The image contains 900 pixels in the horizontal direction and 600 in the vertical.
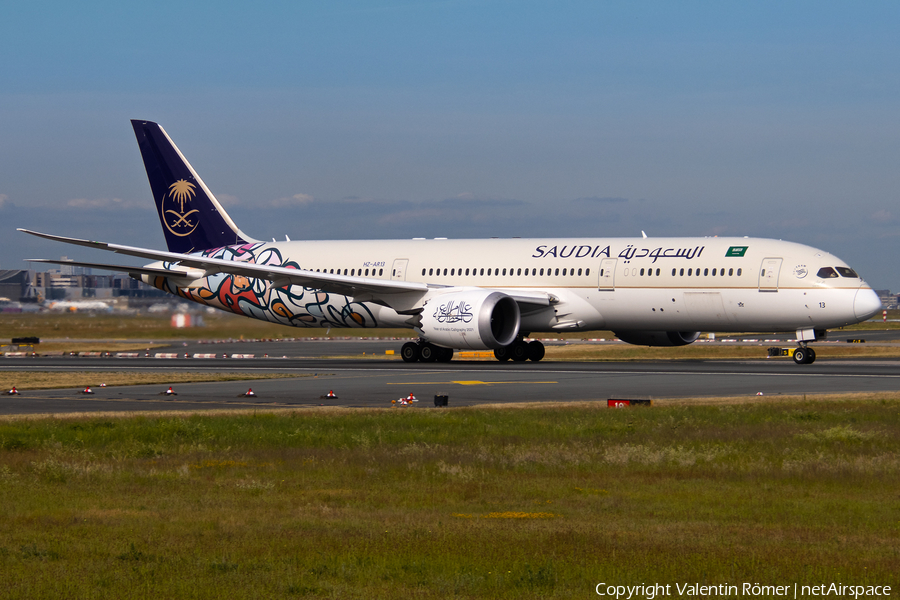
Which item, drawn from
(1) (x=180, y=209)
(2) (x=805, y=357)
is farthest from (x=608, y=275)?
(1) (x=180, y=209)

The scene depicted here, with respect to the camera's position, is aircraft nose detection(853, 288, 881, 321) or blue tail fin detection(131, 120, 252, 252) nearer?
aircraft nose detection(853, 288, 881, 321)

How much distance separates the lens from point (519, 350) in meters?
39.1

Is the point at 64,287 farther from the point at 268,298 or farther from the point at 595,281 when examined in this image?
the point at 595,281

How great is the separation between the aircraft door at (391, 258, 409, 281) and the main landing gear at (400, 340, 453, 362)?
10.2 feet

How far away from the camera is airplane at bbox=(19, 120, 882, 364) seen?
34156mm

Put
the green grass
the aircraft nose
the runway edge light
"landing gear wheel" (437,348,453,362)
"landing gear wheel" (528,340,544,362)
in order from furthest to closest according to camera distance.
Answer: "landing gear wheel" (528,340,544,362) → "landing gear wheel" (437,348,453,362) → the aircraft nose → the runway edge light → the green grass

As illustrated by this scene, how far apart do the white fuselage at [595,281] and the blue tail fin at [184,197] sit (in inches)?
38.8

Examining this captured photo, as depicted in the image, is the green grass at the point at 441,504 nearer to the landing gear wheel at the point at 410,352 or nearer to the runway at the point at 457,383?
the runway at the point at 457,383

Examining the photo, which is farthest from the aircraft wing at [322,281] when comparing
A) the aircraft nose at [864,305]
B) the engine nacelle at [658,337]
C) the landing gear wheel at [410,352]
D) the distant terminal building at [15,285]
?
the distant terminal building at [15,285]

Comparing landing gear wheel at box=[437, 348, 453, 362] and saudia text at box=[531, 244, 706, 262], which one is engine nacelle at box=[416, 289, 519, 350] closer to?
landing gear wheel at box=[437, 348, 453, 362]


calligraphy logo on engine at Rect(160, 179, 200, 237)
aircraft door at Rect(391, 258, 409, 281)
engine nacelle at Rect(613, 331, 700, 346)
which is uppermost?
calligraphy logo on engine at Rect(160, 179, 200, 237)

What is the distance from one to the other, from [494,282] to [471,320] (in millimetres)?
4568

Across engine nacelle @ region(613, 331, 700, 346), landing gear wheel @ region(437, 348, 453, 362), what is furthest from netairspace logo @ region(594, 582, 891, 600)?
engine nacelle @ region(613, 331, 700, 346)

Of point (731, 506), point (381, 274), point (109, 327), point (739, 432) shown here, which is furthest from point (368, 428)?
point (109, 327)
